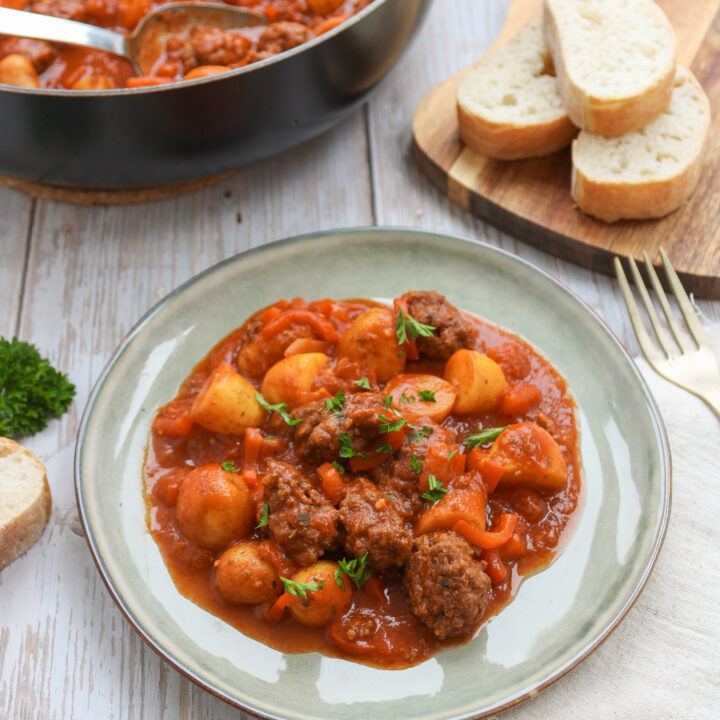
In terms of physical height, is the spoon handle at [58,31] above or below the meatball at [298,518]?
above

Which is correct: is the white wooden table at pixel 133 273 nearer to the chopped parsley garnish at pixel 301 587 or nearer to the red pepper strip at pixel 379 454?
the chopped parsley garnish at pixel 301 587

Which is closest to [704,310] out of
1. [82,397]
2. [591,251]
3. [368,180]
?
[591,251]

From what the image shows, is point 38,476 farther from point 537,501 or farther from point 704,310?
point 704,310

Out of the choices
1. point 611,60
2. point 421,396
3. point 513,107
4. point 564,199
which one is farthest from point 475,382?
point 611,60

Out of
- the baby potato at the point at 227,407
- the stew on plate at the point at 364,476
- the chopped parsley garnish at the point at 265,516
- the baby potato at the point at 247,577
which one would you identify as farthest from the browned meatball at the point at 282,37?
the baby potato at the point at 247,577

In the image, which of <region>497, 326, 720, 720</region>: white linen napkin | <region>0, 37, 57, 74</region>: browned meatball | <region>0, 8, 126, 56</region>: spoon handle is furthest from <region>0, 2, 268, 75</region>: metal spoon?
<region>497, 326, 720, 720</region>: white linen napkin

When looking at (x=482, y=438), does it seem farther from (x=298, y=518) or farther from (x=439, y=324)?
(x=298, y=518)
